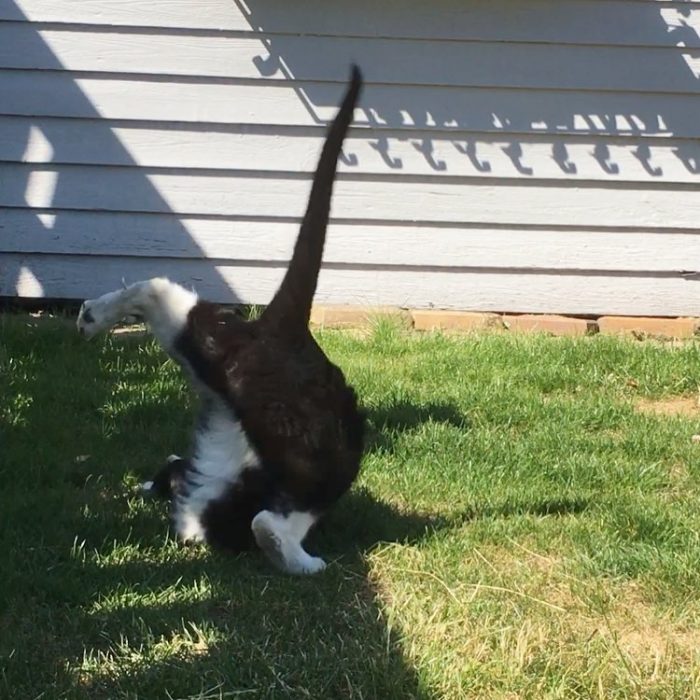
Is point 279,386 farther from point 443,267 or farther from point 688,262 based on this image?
point 688,262

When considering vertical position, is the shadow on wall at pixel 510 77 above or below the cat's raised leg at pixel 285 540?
above

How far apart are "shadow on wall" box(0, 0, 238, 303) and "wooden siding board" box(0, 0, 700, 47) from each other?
1.39ft

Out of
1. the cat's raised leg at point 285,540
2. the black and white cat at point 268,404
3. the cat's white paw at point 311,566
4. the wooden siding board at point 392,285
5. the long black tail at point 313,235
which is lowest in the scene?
the wooden siding board at point 392,285

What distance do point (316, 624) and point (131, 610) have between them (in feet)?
1.48

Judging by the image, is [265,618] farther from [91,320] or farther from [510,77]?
[510,77]

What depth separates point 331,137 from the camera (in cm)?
305

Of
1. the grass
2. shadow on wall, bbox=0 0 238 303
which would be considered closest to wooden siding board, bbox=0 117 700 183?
shadow on wall, bbox=0 0 238 303

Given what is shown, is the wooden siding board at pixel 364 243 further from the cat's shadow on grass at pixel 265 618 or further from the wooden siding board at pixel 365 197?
the cat's shadow on grass at pixel 265 618

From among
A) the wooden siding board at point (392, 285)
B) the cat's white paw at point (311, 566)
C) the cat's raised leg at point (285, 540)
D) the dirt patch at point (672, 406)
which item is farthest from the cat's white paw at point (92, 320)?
the wooden siding board at point (392, 285)

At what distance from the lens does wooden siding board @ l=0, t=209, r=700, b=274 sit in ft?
20.0

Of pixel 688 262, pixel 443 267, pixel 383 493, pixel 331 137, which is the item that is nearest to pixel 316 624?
pixel 383 493

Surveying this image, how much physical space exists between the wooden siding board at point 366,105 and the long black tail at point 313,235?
3.01m

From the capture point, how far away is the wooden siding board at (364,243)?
6.09 metres

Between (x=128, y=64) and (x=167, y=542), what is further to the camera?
(x=128, y=64)
